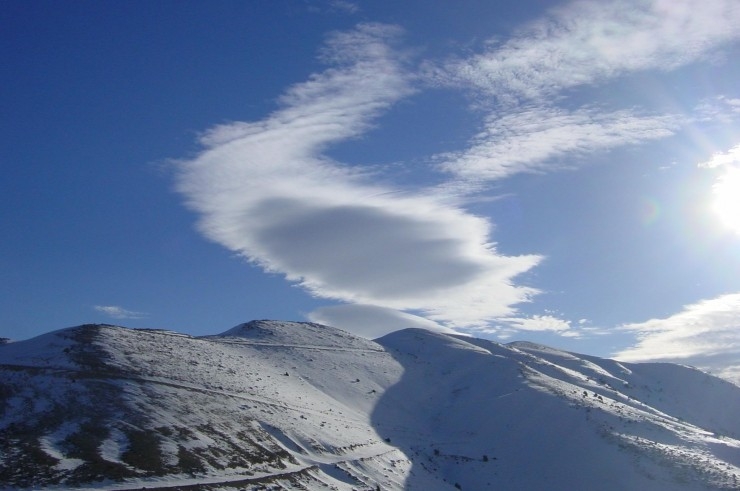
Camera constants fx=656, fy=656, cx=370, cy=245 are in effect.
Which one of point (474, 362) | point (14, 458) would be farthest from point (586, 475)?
point (14, 458)

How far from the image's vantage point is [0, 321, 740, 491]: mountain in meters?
28.7

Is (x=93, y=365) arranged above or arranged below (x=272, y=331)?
below

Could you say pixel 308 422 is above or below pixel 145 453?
above

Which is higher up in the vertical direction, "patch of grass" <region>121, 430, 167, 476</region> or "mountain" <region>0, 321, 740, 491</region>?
"mountain" <region>0, 321, 740, 491</region>

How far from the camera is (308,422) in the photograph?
42250 millimetres

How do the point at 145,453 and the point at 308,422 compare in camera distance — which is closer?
the point at 145,453

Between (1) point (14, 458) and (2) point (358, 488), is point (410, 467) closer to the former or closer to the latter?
(2) point (358, 488)

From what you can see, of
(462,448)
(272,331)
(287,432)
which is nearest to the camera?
(287,432)

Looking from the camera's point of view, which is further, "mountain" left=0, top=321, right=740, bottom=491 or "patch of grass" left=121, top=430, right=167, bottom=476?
"mountain" left=0, top=321, right=740, bottom=491

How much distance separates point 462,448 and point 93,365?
27383 millimetres

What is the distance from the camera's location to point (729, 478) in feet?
139

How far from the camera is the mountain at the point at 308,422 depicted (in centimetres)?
2870

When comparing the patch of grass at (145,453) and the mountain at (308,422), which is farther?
the mountain at (308,422)

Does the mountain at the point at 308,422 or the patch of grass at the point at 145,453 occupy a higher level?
the mountain at the point at 308,422
